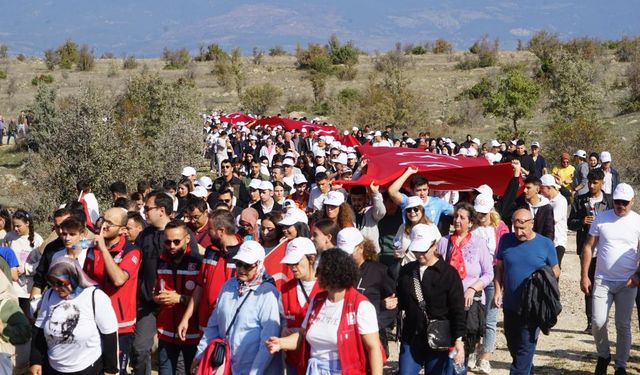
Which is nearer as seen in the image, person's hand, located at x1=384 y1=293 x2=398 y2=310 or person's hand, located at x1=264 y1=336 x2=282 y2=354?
person's hand, located at x1=264 y1=336 x2=282 y2=354

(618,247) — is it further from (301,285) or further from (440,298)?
(301,285)

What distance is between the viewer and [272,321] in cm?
562

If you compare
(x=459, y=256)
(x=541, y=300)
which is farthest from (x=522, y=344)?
(x=459, y=256)

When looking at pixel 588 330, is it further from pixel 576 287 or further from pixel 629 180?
pixel 629 180

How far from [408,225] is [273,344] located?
2858mm

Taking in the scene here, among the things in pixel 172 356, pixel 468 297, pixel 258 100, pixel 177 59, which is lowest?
pixel 258 100

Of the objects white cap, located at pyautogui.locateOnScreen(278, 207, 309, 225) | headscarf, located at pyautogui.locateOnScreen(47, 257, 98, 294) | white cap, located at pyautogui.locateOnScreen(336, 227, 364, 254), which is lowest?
headscarf, located at pyautogui.locateOnScreen(47, 257, 98, 294)

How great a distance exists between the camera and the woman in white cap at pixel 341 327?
5.24m

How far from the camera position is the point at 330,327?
528 centimetres

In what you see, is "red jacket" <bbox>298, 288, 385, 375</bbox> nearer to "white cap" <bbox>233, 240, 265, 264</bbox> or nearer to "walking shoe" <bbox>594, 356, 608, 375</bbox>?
"white cap" <bbox>233, 240, 265, 264</bbox>

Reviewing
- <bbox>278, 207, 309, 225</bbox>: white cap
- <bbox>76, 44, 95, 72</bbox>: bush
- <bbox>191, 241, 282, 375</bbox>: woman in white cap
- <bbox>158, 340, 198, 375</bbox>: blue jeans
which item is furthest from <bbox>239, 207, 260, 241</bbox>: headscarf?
<bbox>76, 44, 95, 72</bbox>: bush

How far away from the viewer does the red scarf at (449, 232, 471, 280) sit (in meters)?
7.47

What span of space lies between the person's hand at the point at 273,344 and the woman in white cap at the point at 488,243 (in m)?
3.12

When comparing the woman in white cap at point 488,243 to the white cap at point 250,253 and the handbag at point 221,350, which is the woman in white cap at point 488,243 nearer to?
the white cap at point 250,253
